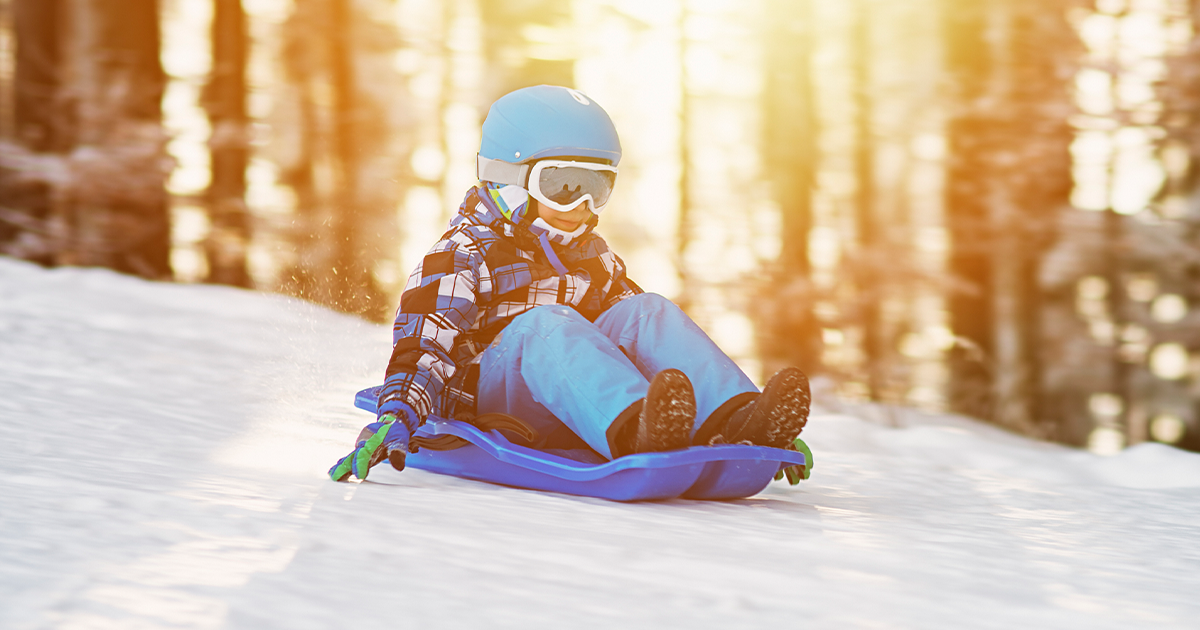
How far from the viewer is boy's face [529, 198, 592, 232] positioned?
2.42 meters

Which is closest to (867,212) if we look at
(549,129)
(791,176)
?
(791,176)

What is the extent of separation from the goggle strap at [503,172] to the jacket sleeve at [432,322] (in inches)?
7.8

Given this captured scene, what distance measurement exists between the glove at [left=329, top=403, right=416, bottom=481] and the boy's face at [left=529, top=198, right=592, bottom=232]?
0.62 metres

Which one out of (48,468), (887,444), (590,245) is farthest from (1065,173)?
(48,468)

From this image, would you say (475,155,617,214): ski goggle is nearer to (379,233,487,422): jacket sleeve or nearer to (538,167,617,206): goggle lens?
(538,167,617,206): goggle lens

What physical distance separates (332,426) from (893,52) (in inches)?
208

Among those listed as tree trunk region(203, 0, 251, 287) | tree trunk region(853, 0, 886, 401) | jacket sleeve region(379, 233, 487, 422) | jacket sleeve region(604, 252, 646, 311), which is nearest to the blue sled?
jacket sleeve region(379, 233, 487, 422)

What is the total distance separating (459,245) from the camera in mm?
2334

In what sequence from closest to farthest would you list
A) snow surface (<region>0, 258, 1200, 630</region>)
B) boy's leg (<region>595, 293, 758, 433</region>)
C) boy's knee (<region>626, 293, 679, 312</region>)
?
snow surface (<region>0, 258, 1200, 630</region>) → boy's leg (<region>595, 293, 758, 433</region>) → boy's knee (<region>626, 293, 679, 312</region>)

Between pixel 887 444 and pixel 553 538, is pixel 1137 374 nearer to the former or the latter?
pixel 887 444

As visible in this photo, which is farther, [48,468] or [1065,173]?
[1065,173]

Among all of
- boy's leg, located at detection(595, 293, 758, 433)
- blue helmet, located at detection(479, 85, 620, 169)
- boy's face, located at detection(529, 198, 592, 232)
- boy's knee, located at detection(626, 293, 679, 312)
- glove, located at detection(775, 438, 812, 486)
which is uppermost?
blue helmet, located at detection(479, 85, 620, 169)

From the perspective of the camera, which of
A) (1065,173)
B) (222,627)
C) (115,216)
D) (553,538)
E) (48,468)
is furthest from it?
(115,216)

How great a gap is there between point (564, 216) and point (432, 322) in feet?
1.47
